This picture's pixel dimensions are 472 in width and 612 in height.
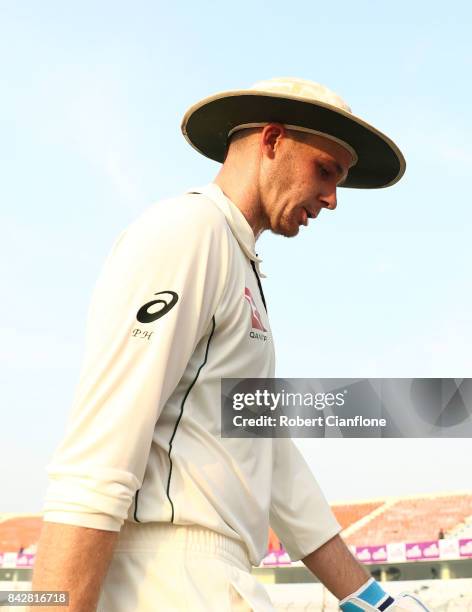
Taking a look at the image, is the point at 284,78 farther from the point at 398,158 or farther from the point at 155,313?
Answer: the point at 155,313

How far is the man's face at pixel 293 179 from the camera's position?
9.20 ft

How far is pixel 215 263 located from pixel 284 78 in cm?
98

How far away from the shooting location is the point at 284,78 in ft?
9.57

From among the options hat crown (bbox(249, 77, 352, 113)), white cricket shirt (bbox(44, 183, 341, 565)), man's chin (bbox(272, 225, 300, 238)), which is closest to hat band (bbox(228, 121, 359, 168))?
hat crown (bbox(249, 77, 352, 113))

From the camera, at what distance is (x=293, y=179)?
2814mm

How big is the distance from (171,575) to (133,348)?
575mm

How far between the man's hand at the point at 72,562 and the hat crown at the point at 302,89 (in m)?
1.63

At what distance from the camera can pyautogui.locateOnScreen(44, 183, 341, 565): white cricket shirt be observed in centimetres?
192

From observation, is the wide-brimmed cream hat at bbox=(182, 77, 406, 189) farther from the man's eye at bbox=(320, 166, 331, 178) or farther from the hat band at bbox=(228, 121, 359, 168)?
the man's eye at bbox=(320, 166, 331, 178)

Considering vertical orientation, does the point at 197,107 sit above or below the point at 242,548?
above

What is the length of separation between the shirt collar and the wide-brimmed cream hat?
381 mm

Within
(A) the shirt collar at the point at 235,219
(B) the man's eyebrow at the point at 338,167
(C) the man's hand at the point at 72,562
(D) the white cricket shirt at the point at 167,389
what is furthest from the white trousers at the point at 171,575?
(B) the man's eyebrow at the point at 338,167

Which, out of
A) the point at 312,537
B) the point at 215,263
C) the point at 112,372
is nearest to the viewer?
the point at 112,372

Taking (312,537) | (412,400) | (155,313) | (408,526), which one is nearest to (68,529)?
(155,313)
